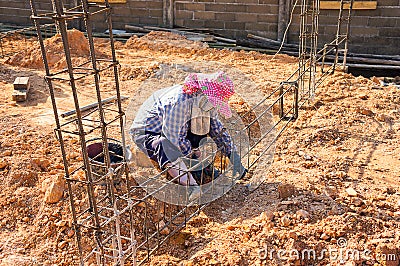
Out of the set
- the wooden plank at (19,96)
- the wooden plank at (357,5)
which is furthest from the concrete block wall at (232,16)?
the wooden plank at (19,96)

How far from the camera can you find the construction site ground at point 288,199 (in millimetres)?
3023

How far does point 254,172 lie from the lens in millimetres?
A: 4242

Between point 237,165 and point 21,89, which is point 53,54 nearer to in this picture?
point 21,89

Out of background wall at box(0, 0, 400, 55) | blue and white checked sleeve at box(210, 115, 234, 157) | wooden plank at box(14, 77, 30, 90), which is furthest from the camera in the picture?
background wall at box(0, 0, 400, 55)

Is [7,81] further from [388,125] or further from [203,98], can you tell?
[388,125]

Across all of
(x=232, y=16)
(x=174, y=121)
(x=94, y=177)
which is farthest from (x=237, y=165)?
(x=232, y=16)

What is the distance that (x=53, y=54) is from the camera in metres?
8.22

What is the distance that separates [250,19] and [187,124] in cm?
631
